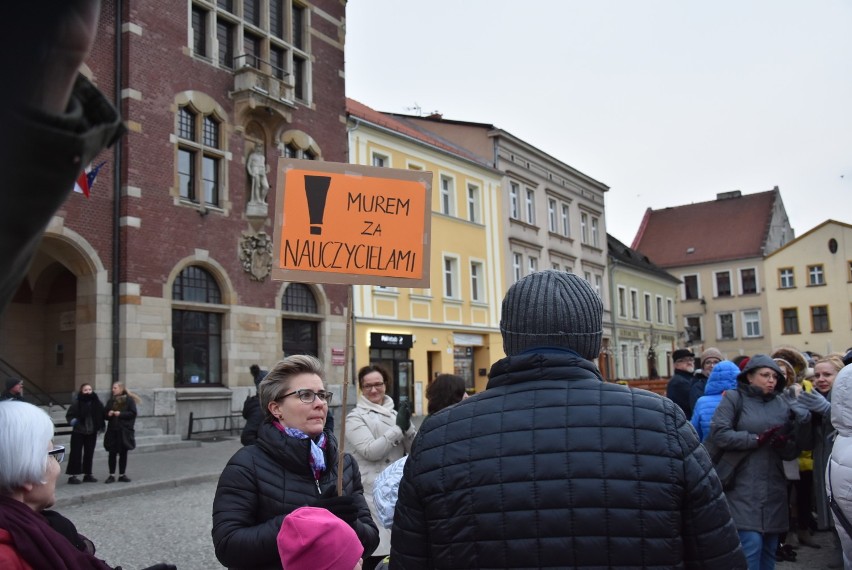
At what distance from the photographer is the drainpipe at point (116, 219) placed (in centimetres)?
1833

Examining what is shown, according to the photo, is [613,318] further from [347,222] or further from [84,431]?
[347,222]

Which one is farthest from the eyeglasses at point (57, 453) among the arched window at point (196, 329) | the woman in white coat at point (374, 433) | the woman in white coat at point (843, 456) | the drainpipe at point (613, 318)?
the drainpipe at point (613, 318)

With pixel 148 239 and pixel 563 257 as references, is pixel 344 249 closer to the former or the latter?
pixel 148 239

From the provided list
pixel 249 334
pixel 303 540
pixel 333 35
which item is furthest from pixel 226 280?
pixel 303 540

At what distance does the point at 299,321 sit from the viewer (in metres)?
24.3

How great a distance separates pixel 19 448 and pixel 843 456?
14.4ft

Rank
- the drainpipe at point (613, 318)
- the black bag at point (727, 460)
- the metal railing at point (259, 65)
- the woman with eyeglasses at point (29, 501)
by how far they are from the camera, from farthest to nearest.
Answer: the drainpipe at point (613, 318) < the metal railing at point (259, 65) < the black bag at point (727, 460) < the woman with eyeglasses at point (29, 501)

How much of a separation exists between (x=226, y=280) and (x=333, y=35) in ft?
34.1

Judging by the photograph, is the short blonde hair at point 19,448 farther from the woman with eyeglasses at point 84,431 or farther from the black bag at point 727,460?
the woman with eyeglasses at point 84,431

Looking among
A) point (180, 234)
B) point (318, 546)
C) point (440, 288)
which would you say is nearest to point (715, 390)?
point (318, 546)

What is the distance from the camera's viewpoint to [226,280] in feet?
69.8

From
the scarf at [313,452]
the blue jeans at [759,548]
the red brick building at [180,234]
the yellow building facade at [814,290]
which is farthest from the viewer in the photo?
the yellow building facade at [814,290]

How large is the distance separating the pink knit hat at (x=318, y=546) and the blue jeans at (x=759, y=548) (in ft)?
13.8

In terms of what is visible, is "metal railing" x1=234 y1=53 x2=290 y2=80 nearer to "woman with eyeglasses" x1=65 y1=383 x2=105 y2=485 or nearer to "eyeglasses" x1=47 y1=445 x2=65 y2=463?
"woman with eyeglasses" x1=65 y1=383 x2=105 y2=485
